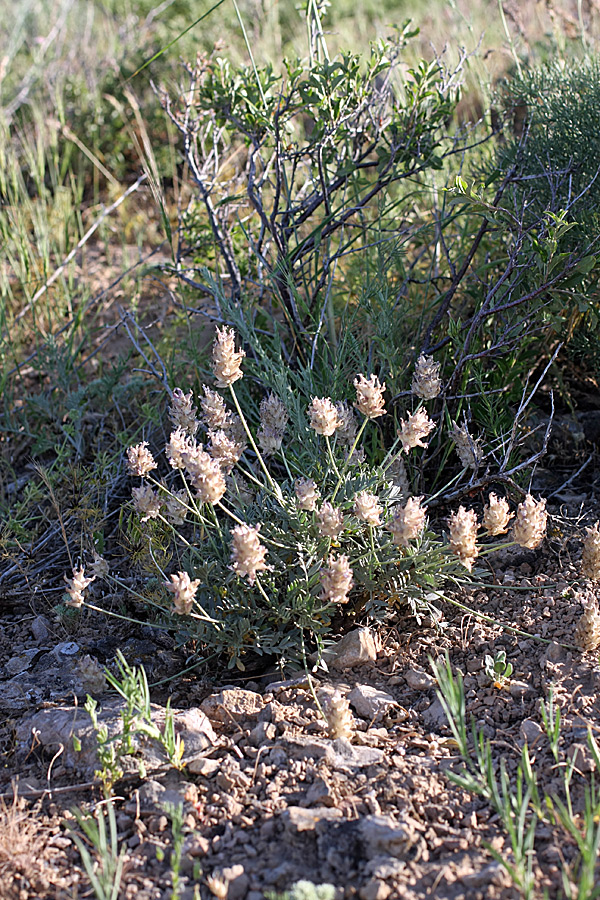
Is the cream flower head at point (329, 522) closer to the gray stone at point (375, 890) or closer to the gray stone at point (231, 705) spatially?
the gray stone at point (231, 705)

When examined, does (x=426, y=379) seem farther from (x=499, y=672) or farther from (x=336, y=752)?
(x=336, y=752)

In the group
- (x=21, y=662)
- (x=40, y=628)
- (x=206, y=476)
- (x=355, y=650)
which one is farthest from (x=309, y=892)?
(x=40, y=628)

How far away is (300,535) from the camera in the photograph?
2020 millimetres

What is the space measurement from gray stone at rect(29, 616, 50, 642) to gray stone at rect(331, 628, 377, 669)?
2.85 feet

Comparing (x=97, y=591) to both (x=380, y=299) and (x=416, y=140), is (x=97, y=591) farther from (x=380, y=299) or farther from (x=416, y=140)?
(x=416, y=140)

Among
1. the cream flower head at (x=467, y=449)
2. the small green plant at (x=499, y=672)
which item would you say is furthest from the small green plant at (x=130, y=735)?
the cream flower head at (x=467, y=449)

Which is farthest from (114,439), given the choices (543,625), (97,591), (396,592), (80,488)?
(543,625)

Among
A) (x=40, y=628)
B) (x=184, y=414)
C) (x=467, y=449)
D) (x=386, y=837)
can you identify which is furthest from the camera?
(x=40, y=628)

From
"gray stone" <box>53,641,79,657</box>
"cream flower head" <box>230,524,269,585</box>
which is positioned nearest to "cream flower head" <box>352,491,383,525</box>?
"cream flower head" <box>230,524,269,585</box>

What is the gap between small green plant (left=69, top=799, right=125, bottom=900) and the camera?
138 centimetres

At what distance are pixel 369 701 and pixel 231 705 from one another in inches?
13.0

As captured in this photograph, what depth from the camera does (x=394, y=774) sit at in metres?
1.68

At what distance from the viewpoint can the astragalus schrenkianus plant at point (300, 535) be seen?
71.1 inches

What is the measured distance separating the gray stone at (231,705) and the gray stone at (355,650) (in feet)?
0.76
